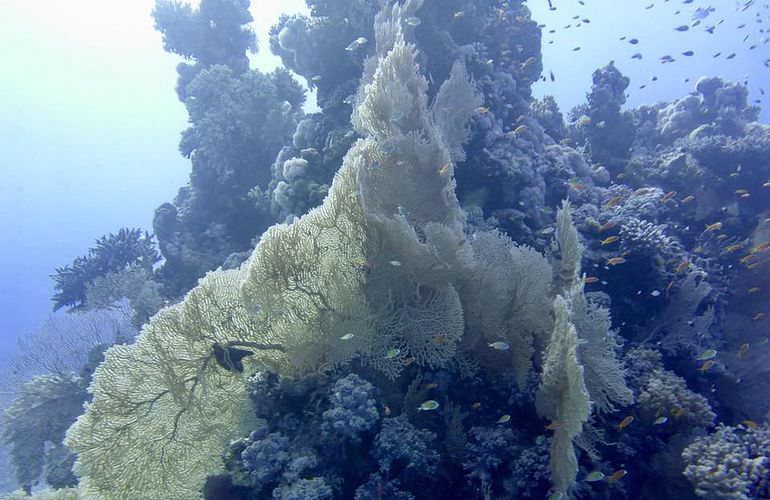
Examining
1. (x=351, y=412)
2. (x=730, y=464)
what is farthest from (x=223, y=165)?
(x=730, y=464)

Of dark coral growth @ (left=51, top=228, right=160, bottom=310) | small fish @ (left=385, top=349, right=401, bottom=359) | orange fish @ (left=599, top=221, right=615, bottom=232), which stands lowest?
small fish @ (left=385, top=349, right=401, bottom=359)

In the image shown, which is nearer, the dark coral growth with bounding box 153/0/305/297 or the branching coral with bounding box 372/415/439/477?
the branching coral with bounding box 372/415/439/477

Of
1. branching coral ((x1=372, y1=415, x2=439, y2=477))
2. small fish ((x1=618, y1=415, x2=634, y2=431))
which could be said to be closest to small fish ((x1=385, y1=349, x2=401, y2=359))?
branching coral ((x1=372, y1=415, x2=439, y2=477))

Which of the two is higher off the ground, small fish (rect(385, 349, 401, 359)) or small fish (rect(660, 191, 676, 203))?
small fish (rect(660, 191, 676, 203))

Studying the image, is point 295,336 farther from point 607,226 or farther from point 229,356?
point 607,226

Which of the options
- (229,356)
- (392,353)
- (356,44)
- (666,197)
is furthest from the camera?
(666,197)

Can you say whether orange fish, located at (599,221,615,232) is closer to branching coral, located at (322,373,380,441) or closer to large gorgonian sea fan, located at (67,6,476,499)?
large gorgonian sea fan, located at (67,6,476,499)

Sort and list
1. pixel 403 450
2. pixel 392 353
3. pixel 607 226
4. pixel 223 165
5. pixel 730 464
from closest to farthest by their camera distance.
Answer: pixel 403 450
pixel 730 464
pixel 392 353
pixel 607 226
pixel 223 165

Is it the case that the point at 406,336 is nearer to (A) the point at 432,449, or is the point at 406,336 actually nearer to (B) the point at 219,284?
(A) the point at 432,449

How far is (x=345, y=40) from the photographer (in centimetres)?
1015

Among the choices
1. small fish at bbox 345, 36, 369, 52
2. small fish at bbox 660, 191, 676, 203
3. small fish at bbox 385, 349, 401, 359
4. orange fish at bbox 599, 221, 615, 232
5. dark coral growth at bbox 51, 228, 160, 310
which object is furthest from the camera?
dark coral growth at bbox 51, 228, 160, 310

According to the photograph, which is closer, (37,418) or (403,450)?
(403,450)

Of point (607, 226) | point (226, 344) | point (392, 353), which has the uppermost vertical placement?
point (607, 226)

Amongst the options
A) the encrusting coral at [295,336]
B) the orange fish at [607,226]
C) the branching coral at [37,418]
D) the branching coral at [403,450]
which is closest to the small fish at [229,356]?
the encrusting coral at [295,336]
